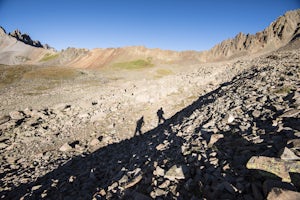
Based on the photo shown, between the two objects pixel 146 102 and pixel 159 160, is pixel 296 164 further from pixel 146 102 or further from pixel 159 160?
pixel 146 102

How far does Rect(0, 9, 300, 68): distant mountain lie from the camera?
2906 inches

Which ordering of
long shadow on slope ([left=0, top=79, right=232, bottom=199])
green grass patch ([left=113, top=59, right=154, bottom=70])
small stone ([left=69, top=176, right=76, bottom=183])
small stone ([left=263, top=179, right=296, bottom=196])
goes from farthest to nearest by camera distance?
green grass patch ([left=113, top=59, right=154, bottom=70]) < small stone ([left=69, top=176, right=76, bottom=183]) < long shadow on slope ([left=0, top=79, right=232, bottom=199]) < small stone ([left=263, top=179, right=296, bottom=196])

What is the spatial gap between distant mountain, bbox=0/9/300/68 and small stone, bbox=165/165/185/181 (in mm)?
66645

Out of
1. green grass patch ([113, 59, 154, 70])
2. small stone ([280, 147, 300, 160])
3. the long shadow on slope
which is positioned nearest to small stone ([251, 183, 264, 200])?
small stone ([280, 147, 300, 160])

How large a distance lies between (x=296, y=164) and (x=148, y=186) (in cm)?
409

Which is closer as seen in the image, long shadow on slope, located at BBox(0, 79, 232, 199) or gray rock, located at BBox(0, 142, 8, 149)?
long shadow on slope, located at BBox(0, 79, 232, 199)

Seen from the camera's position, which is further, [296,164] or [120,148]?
[120,148]

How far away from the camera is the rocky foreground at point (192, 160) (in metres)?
4.45

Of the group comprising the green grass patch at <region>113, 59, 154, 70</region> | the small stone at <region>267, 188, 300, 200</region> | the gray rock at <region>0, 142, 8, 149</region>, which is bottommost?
the gray rock at <region>0, 142, 8, 149</region>

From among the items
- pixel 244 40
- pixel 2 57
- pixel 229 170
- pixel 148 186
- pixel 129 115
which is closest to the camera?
pixel 229 170

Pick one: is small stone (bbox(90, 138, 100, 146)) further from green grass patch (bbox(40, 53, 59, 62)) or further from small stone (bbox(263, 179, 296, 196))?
green grass patch (bbox(40, 53, 59, 62))

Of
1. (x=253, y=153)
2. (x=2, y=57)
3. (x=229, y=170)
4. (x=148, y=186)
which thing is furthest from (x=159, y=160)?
(x=2, y=57)

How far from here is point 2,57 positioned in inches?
4614

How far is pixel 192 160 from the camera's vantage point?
6250mm
